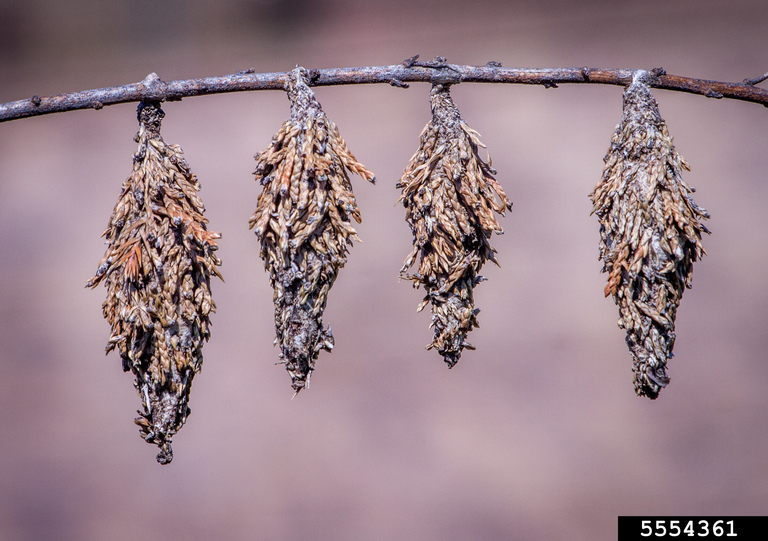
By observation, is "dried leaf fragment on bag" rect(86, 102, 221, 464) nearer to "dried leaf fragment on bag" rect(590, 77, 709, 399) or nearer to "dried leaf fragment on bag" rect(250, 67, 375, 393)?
"dried leaf fragment on bag" rect(250, 67, 375, 393)

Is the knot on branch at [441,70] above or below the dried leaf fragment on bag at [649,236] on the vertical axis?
above

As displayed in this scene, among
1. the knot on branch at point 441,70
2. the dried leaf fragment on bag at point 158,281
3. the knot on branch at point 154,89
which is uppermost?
the knot on branch at point 441,70

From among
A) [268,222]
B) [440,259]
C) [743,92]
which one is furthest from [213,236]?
[743,92]

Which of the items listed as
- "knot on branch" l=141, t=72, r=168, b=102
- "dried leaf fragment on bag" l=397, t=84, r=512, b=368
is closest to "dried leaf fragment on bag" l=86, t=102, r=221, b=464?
"knot on branch" l=141, t=72, r=168, b=102

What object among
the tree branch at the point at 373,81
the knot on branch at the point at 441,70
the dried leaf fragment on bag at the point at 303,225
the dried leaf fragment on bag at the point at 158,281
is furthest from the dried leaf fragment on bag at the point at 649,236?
the dried leaf fragment on bag at the point at 158,281

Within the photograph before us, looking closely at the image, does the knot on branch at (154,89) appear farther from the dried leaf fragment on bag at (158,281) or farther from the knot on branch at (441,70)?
the knot on branch at (441,70)
